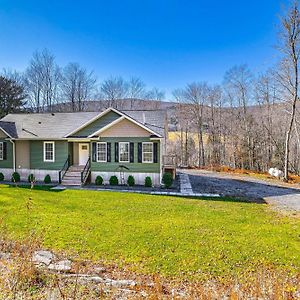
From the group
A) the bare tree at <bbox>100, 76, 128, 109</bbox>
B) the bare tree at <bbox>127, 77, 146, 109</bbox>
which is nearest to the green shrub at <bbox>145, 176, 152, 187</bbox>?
the bare tree at <bbox>100, 76, 128, 109</bbox>

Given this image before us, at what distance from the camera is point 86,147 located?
Answer: 18188mm

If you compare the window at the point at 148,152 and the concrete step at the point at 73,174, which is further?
the concrete step at the point at 73,174

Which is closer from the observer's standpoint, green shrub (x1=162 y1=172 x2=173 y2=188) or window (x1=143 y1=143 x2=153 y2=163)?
green shrub (x1=162 y1=172 x2=173 y2=188)

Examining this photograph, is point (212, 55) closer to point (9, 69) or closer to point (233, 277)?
point (233, 277)

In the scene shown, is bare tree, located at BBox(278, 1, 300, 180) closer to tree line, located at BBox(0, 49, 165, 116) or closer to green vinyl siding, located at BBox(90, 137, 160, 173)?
green vinyl siding, located at BBox(90, 137, 160, 173)

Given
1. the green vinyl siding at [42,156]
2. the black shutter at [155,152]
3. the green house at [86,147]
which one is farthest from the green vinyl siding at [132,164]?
the green vinyl siding at [42,156]

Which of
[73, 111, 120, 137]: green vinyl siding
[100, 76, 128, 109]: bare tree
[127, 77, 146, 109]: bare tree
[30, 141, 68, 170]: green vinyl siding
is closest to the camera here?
[73, 111, 120, 137]: green vinyl siding

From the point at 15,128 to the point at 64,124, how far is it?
12.5 ft

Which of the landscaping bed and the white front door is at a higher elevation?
the white front door

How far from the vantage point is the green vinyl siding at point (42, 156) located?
17.8m

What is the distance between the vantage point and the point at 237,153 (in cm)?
3077

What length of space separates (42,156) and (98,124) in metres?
4.84

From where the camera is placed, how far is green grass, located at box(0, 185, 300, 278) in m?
5.90

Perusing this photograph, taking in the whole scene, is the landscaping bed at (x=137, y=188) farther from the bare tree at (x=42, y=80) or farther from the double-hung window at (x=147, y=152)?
the bare tree at (x=42, y=80)
